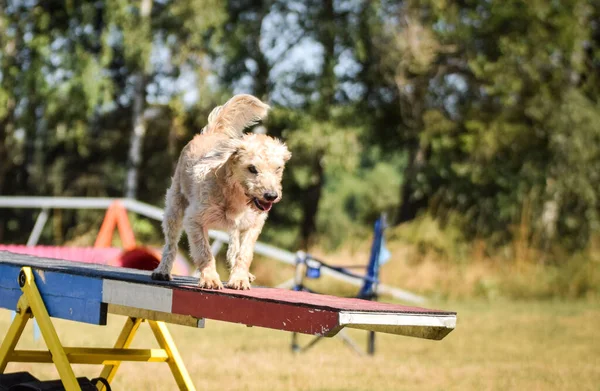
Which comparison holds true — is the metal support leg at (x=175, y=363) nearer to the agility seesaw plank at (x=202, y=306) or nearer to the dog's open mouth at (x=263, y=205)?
the agility seesaw plank at (x=202, y=306)

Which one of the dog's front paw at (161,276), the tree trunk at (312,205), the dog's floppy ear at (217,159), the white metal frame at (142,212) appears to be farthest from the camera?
the tree trunk at (312,205)

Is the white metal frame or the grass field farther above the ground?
the white metal frame

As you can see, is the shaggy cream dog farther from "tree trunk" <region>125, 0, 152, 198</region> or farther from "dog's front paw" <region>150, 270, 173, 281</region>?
"tree trunk" <region>125, 0, 152, 198</region>

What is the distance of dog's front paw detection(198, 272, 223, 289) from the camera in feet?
14.9

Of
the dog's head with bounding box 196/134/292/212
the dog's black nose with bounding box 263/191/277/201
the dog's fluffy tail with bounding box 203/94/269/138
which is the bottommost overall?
the dog's black nose with bounding box 263/191/277/201

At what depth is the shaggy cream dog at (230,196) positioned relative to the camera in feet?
15.3

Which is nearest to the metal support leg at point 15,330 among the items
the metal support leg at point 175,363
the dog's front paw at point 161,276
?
the dog's front paw at point 161,276

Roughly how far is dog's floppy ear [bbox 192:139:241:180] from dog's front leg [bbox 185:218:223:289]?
0.91 feet

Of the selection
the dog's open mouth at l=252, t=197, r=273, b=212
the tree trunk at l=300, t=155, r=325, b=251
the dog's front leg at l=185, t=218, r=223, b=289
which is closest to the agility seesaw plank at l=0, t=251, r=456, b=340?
the dog's front leg at l=185, t=218, r=223, b=289

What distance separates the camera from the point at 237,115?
5547 mm

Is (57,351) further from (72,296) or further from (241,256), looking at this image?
(241,256)

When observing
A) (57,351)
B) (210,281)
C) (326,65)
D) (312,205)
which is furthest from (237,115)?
(312,205)

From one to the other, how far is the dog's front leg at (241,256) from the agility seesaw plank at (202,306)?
1.39 ft

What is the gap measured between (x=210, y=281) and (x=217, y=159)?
27.5 inches
